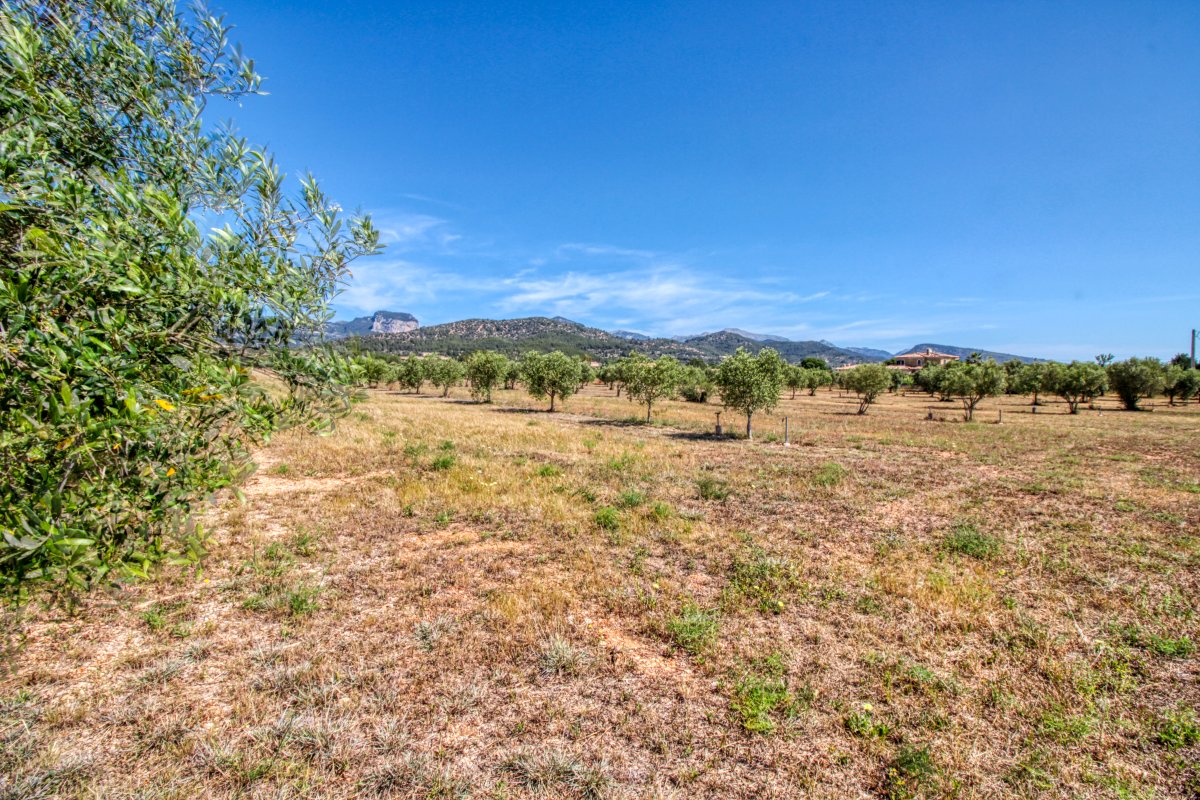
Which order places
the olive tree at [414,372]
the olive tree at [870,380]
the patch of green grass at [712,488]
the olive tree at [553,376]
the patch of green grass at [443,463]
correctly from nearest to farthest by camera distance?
the patch of green grass at [712,488], the patch of green grass at [443,463], the olive tree at [553,376], the olive tree at [870,380], the olive tree at [414,372]

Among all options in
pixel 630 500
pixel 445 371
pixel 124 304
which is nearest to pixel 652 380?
pixel 630 500

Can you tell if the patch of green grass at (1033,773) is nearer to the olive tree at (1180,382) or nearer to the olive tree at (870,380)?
the olive tree at (870,380)

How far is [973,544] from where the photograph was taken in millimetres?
11086

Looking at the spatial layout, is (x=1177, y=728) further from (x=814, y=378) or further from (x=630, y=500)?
(x=814, y=378)

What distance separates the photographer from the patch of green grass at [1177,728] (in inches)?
207

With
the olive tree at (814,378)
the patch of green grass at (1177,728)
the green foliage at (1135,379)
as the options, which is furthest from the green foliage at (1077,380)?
the patch of green grass at (1177,728)

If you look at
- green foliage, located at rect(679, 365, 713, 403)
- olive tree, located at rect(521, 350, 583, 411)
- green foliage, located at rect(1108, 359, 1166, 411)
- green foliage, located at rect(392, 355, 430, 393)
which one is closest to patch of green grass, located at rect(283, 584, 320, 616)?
olive tree, located at rect(521, 350, 583, 411)

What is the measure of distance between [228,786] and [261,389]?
395 cm

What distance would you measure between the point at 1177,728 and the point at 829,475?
13.0 m

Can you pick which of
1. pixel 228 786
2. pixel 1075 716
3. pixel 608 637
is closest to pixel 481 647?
pixel 608 637

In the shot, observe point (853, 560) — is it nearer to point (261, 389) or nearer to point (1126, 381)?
point (261, 389)

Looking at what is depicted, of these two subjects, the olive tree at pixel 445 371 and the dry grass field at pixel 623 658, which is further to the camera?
the olive tree at pixel 445 371

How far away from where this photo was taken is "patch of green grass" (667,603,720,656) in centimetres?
690

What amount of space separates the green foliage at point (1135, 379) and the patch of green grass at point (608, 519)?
7591 cm
